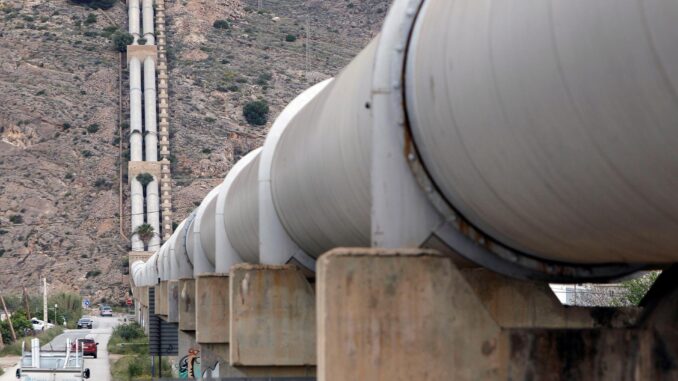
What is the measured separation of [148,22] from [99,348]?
6818cm

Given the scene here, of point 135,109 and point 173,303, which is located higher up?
point 135,109

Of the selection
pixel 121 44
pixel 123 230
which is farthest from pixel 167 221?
pixel 121 44

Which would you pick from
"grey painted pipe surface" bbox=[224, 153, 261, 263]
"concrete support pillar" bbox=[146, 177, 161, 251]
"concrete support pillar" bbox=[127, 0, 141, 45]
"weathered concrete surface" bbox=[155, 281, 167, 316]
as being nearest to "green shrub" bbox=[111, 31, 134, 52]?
"concrete support pillar" bbox=[127, 0, 141, 45]

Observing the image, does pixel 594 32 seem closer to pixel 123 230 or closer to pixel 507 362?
pixel 507 362

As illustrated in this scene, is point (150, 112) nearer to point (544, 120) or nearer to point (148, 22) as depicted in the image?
point (148, 22)

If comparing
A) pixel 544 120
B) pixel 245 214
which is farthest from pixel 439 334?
pixel 245 214

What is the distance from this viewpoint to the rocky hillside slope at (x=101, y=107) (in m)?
123

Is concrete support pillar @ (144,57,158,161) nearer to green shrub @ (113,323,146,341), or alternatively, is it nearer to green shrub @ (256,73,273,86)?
green shrub @ (256,73,273,86)

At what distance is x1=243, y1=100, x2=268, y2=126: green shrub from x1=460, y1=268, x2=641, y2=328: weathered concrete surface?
5054 inches

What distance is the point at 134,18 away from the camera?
143250 mm

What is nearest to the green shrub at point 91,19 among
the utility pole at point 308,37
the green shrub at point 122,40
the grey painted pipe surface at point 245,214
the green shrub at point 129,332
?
the green shrub at point 122,40

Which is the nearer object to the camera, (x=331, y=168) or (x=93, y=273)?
(x=331, y=168)

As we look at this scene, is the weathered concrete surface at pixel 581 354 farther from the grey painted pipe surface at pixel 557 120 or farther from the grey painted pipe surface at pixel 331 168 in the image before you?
the grey painted pipe surface at pixel 331 168

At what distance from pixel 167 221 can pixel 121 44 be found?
24.3 m
